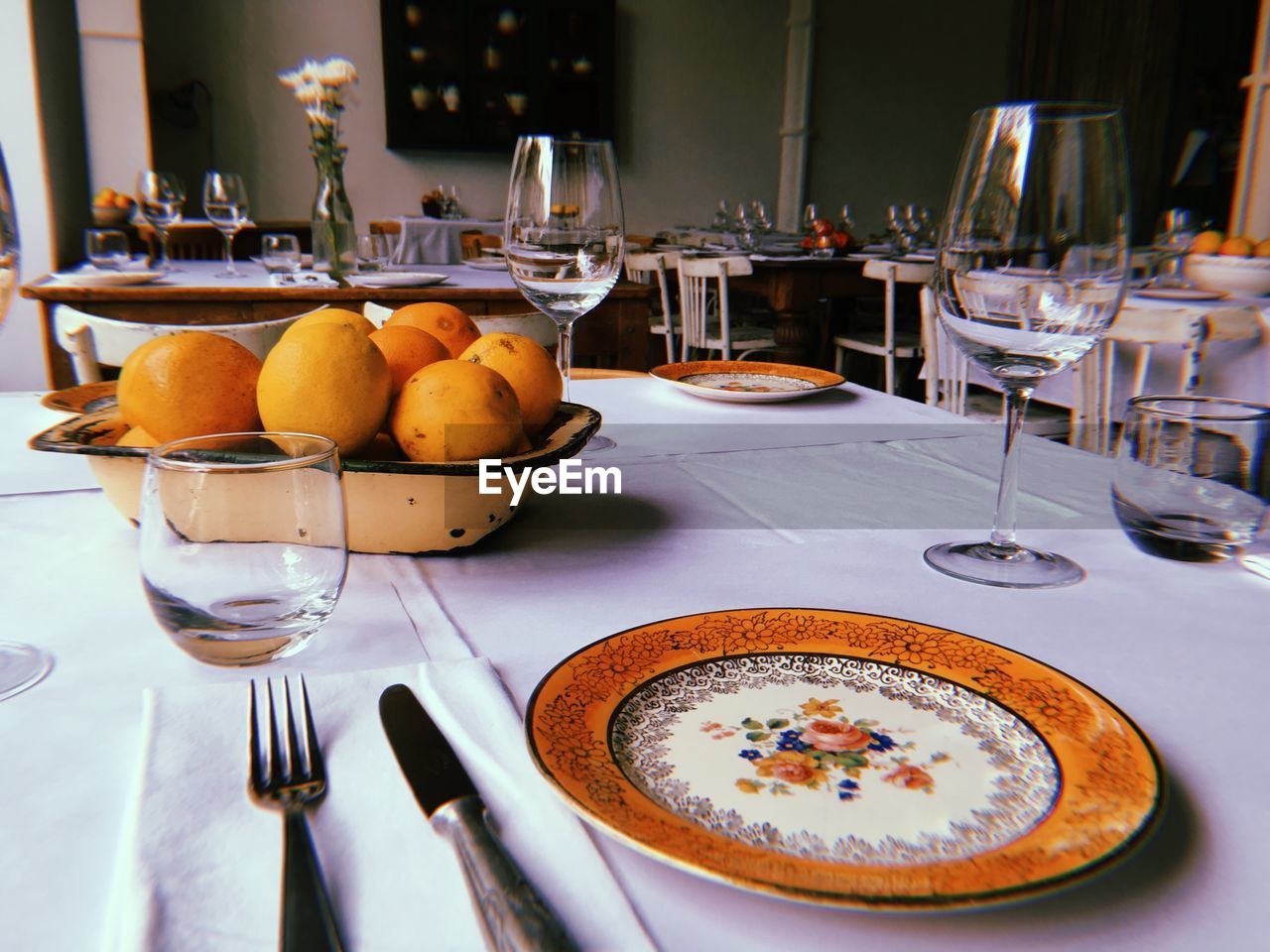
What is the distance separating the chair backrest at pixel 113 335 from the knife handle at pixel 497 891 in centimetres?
91

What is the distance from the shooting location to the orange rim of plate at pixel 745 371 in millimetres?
1104

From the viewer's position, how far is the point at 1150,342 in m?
1.75

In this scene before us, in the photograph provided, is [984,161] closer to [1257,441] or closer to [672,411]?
[1257,441]

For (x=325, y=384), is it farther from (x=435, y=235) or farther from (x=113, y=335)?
(x=435, y=235)

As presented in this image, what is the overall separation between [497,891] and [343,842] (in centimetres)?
7

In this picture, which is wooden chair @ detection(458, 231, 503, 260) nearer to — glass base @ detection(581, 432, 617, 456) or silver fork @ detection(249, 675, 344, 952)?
glass base @ detection(581, 432, 617, 456)

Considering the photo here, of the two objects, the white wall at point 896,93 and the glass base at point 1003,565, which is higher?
the white wall at point 896,93

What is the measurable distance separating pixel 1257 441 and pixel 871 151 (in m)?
6.58

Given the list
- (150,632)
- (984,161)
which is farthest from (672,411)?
(150,632)

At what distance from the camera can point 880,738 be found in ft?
1.18

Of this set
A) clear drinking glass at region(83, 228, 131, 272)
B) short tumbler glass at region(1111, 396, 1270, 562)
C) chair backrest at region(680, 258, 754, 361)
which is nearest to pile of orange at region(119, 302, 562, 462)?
short tumbler glass at region(1111, 396, 1270, 562)

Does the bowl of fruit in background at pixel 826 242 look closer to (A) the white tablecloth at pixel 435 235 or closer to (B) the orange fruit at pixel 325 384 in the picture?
(A) the white tablecloth at pixel 435 235

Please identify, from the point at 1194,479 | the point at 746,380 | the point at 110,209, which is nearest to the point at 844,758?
the point at 1194,479

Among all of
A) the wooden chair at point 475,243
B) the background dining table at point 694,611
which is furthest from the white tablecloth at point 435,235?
the background dining table at point 694,611
